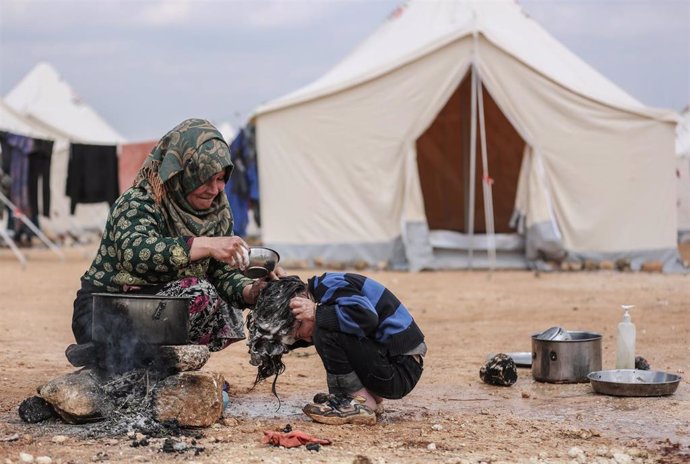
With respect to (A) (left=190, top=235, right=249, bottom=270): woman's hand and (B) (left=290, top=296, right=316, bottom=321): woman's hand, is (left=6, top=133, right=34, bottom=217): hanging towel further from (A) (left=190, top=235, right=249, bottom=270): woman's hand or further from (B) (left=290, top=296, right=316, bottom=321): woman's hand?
(B) (left=290, top=296, right=316, bottom=321): woman's hand

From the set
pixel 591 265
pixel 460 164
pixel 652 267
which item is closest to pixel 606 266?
pixel 591 265

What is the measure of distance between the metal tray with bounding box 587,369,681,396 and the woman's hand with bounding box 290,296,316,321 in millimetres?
1427

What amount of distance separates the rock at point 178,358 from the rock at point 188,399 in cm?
3

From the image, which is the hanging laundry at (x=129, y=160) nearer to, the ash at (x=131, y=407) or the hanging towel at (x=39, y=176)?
the hanging towel at (x=39, y=176)

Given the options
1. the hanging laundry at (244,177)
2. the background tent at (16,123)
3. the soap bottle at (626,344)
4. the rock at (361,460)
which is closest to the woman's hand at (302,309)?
the rock at (361,460)

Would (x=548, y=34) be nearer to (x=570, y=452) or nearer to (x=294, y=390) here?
(x=294, y=390)

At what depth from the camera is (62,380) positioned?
3.55 m

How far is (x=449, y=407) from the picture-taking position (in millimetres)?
4125

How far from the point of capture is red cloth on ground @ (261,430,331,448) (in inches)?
130

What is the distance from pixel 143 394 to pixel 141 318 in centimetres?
33

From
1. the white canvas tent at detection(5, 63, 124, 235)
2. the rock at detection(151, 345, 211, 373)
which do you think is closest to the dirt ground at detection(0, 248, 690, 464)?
the rock at detection(151, 345, 211, 373)

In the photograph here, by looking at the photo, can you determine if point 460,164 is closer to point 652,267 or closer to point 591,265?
point 591,265

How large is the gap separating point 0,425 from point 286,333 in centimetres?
106

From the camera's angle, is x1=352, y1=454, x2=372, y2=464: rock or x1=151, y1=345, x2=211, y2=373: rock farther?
x1=151, y1=345, x2=211, y2=373: rock
